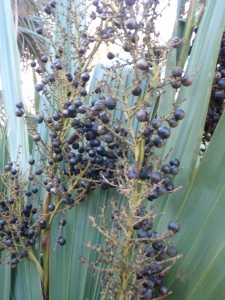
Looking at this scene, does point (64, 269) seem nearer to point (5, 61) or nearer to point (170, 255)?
point (170, 255)

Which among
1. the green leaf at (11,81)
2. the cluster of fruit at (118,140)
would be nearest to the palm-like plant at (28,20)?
the green leaf at (11,81)

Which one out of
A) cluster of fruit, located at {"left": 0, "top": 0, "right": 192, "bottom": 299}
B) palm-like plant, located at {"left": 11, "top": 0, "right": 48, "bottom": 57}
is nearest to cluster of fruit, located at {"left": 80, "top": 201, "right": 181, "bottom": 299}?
cluster of fruit, located at {"left": 0, "top": 0, "right": 192, "bottom": 299}

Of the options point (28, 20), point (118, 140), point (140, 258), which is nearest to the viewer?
point (140, 258)

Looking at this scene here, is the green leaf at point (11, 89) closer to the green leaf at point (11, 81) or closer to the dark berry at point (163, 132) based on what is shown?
the green leaf at point (11, 81)

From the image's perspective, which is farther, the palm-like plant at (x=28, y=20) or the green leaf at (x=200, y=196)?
the palm-like plant at (x=28, y=20)

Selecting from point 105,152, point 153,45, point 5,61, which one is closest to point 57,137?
point 105,152

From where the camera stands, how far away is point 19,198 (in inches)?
24.1

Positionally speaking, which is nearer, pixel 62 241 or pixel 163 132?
pixel 163 132

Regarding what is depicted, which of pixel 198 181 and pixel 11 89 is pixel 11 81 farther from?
pixel 198 181

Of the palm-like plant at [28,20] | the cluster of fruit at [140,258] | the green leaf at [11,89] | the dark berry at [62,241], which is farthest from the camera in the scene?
the palm-like plant at [28,20]

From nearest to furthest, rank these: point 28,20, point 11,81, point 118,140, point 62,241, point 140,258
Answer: point 140,258 < point 118,140 < point 62,241 < point 11,81 < point 28,20

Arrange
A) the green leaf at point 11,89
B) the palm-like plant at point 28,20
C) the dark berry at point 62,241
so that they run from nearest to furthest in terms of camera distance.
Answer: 1. the dark berry at point 62,241
2. the green leaf at point 11,89
3. the palm-like plant at point 28,20

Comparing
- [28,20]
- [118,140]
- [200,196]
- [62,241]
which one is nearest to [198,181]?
[200,196]

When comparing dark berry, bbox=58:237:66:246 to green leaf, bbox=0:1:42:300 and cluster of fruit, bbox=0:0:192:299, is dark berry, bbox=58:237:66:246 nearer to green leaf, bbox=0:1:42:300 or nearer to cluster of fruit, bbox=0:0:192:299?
cluster of fruit, bbox=0:0:192:299
